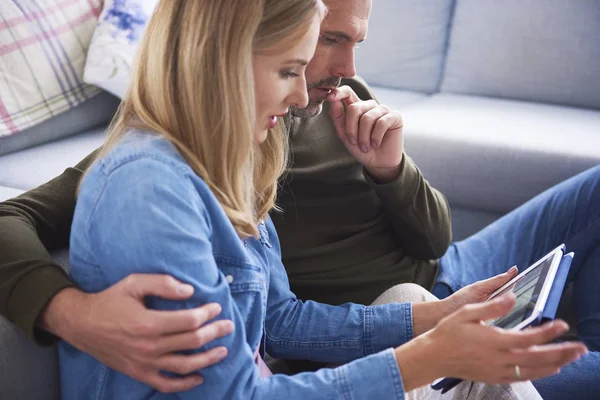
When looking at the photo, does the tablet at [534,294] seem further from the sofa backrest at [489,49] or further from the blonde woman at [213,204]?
the sofa backrest at [489,49]

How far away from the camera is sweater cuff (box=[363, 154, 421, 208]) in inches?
52.4

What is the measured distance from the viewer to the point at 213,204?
810mm

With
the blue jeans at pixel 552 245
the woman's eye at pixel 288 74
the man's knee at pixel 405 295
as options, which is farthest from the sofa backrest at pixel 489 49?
the woman's eye at pixel 288 74

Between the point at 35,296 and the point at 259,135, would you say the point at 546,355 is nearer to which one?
the point at 259,135

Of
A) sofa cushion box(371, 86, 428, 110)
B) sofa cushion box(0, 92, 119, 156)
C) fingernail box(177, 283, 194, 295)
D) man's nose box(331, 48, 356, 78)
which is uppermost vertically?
man's nose box(331, 48, 356, 78)

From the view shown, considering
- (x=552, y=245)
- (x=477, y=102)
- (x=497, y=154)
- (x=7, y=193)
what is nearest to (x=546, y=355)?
(x=552, y=245)

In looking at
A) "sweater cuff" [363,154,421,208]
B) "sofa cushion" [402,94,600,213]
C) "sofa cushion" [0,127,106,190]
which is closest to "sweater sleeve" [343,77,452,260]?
"sweater cuff" [363,154,421,208]

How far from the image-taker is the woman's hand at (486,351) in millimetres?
750

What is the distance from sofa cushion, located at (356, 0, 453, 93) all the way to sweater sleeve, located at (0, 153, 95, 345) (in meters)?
1.66

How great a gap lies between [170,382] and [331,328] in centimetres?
36

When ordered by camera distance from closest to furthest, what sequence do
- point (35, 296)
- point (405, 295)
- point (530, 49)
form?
point (35, 296)
point (405, 295)
point (530, 49)

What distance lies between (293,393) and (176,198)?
246 mm

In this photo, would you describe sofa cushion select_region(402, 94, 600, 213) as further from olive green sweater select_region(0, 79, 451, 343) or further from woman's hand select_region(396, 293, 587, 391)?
woman's hand select_region(396, 293, 587, 391)

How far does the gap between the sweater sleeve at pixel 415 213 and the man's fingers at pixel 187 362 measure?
65cm
